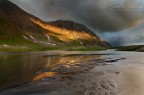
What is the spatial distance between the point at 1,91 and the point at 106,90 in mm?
9169

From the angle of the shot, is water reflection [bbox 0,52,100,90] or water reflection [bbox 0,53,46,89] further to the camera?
water reflection [bbox 0,52,100,90]

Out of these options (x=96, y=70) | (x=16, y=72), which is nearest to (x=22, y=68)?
(x=16, y=72)

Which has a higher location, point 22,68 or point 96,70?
point 96,70

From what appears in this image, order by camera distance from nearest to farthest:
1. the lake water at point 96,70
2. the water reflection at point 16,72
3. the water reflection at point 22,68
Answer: the lake water at point 96,70
the water reflection at point 16,72
the water reflection at point 22,68

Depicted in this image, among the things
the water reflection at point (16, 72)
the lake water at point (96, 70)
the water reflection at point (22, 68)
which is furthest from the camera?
the water reflection at point (22, 68)

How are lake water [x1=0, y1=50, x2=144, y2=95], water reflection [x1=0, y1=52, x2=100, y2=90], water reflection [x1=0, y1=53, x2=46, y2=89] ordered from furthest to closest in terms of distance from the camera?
water reflection [x1=0, y1=52, x2=100, y2=90]
water reflection [x1=0, y1=53, x2=46, y2=89]
lake water [x1=0, y1=50, x2=144, y2=95]

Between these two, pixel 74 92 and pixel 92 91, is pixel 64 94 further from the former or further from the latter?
pixel 92 91

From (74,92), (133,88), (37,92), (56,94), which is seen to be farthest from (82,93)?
(133,88)

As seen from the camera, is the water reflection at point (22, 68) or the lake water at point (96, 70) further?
the water reflection at point (22, 68)

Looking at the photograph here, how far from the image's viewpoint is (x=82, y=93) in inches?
674

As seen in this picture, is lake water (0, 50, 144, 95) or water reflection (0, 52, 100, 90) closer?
lake water (0, 50, 144, 95)

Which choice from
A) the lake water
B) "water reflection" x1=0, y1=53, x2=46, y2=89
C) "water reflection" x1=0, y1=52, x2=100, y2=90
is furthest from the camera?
"water reflection" x1=0, y1=52, x2=100, y2=90

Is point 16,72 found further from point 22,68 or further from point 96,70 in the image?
point 96,70

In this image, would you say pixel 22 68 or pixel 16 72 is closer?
pixel 16 72
